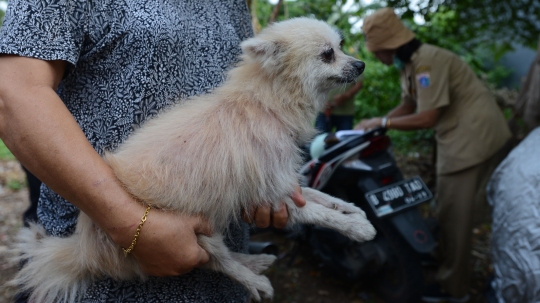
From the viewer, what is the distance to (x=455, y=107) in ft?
13.8

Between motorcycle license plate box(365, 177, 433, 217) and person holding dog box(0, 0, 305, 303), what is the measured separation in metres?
1.83

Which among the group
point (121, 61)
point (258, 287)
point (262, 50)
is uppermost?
point (121, 61)

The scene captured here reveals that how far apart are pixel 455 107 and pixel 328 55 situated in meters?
2.66

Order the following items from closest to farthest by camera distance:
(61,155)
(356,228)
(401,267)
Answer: (61,155) → (356,228) → (401,267)

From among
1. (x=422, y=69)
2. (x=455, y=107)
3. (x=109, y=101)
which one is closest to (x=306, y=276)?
(x=455, y=107)

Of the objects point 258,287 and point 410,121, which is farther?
point 410,121

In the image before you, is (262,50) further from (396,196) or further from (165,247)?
(396,196)

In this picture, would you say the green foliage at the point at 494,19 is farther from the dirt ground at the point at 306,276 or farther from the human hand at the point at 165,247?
the human hand at the point at 165,247

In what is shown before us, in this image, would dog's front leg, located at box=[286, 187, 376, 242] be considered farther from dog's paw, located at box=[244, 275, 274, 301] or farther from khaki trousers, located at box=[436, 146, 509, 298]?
khaki trousers, located at box=[436, 146, 509, 298]

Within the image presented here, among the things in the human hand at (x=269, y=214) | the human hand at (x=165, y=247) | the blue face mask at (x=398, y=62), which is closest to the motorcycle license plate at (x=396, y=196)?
the blue face mask at (x=398, y=62)

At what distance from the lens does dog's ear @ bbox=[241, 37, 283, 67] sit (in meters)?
Answer: 1.79

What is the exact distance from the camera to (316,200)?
1966mm

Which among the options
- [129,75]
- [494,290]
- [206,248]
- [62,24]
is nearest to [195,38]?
[129,75]

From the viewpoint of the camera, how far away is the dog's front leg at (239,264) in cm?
159
